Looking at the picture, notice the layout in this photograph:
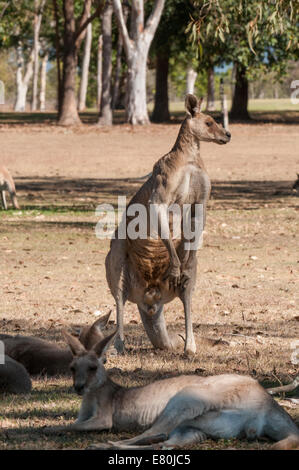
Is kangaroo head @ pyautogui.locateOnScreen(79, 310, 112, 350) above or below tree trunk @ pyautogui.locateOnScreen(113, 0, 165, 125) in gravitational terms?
below

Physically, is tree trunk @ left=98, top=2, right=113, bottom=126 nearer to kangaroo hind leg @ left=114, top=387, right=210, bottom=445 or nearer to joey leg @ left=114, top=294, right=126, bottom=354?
joey leg @ left=114, top=294, right=126, bottom=354

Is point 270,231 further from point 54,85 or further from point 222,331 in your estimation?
point 54,85

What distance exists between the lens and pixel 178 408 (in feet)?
14.3

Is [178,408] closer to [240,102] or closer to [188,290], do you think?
[188,290]

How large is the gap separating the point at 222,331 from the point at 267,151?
68.5 ft

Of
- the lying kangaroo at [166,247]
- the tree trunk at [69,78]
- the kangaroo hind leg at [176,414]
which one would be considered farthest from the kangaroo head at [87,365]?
the tree trunk at [69,78]

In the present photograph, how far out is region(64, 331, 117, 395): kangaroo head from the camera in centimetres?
450

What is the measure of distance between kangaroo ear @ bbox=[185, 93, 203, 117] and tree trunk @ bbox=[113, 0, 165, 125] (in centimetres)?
2517

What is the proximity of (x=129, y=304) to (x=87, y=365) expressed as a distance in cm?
495

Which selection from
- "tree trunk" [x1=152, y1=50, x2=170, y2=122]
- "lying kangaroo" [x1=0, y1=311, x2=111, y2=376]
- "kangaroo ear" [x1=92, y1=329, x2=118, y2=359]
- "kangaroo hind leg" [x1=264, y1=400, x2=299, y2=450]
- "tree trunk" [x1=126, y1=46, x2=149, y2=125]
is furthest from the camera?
"tree trunk" [x1=152, y1=50, x2=170, y2=122]

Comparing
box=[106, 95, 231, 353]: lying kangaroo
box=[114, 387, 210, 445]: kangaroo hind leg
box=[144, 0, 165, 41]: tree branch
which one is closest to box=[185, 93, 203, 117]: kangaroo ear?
box=[106, 95, 231, 353]: lying kangaroo

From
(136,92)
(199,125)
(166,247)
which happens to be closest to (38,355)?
(166,247)

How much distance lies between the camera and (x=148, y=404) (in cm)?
464

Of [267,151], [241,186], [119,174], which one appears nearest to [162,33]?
[267,151]
